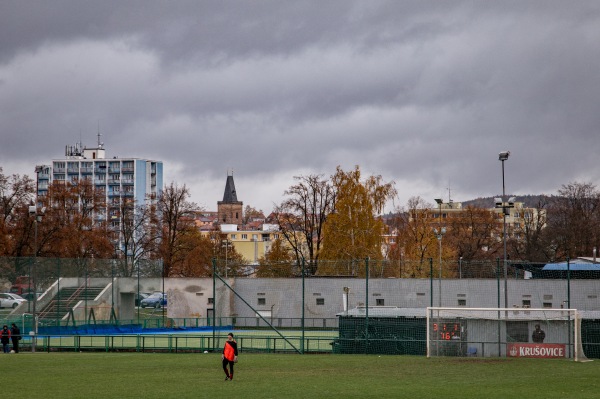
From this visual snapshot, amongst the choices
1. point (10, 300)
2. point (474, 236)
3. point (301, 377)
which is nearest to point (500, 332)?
point (301, 377)

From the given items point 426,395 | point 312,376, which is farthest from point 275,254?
point 426,395

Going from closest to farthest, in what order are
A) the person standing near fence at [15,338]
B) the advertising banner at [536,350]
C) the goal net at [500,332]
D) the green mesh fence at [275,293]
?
the advertising banner at [536,350] → the goal net at [500,332] → the person standing near fence at [15,338] → the green mesh fence at [275,293]

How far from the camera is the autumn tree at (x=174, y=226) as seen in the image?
88.3 m

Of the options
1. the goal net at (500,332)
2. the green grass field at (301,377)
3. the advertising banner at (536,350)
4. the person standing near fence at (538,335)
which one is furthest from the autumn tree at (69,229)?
the person standing near fence at (538,335)

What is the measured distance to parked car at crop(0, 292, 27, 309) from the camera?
190 feet

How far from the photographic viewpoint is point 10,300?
5850cm

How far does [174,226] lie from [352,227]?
65.7 feet

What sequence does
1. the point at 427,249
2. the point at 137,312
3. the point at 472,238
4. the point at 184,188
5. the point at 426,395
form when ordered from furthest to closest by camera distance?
the point at 472,238, the point at 184,188, the point at 427,249, the point at 137,312, the point at 426,395

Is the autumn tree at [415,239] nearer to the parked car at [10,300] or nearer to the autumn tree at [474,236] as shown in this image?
the autumn tree at [474,236]

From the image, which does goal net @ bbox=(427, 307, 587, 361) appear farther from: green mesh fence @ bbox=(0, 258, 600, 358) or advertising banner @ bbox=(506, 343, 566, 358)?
green mesh fence @ bbox=(0, 258, 600, 358)

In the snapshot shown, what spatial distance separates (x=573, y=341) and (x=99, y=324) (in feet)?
110

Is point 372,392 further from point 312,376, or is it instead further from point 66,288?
point 66,288

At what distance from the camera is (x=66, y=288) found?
59.2 metres

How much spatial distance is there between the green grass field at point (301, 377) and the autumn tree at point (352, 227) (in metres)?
36.9
